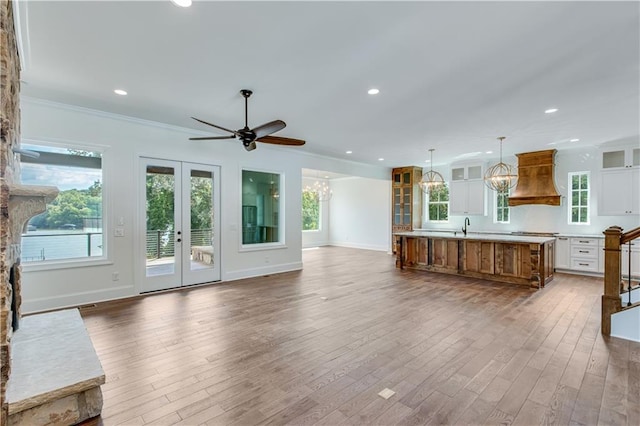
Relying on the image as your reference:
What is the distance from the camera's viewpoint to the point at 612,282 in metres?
3.53

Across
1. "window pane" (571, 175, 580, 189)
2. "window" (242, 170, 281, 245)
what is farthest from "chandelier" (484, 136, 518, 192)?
"window" (242, 170, 281, 245)

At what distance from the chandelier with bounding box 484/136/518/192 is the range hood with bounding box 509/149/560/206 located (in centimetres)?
26

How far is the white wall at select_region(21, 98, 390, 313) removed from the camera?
14.2 feet

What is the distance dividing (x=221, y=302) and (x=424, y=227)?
292 inches

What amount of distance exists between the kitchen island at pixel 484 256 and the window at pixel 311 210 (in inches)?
230

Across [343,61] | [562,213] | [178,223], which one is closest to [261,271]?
[178,223]

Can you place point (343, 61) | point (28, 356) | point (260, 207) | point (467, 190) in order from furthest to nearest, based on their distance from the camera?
point (467, 190)
point (260, 207)
point (343, 61)
point (28, 356)

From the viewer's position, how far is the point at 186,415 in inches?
83.8

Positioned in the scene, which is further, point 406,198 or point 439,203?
point 406,198

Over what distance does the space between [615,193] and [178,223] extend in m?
8.84

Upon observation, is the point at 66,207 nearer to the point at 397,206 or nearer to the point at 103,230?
the point at 103,230

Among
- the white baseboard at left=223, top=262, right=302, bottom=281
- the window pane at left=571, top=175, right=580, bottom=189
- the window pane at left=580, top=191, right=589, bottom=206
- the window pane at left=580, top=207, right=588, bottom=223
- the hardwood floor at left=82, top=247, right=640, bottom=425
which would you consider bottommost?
the hardwood floor at left=82, top=247, right=640, bottom=425

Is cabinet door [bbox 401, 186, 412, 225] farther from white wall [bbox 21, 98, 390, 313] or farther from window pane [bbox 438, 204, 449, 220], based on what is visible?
white wall [bbox 21, 98, 390, 313]

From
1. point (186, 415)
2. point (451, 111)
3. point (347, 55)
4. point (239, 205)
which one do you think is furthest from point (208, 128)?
point (186, 415)
